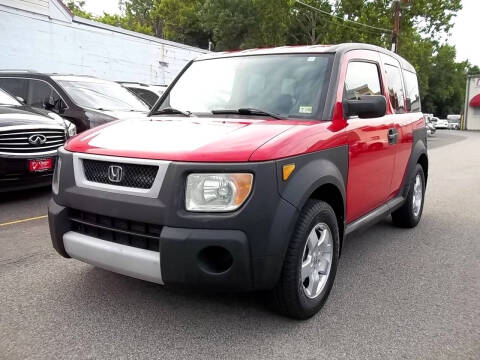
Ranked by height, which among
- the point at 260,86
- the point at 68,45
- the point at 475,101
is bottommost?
the point at 260,86

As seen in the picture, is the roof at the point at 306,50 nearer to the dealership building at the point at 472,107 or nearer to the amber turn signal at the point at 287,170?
the amber turn signal at the point at 287,170

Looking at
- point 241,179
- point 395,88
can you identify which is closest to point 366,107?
point 241,179

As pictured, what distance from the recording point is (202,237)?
2.56m

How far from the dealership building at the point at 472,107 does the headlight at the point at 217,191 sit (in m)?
55.9

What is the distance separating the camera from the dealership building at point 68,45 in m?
13.4

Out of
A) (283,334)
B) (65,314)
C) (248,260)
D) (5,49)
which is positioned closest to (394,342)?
(283,334)

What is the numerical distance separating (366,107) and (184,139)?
1.38 meters

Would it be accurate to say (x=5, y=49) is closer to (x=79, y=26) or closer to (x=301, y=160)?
(x=79, y=26)

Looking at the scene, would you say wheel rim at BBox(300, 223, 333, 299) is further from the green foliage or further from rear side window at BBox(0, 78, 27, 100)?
the green foliage

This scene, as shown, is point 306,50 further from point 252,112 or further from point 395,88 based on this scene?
point 395,88

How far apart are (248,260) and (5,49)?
13.1 meters

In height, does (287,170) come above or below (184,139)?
below

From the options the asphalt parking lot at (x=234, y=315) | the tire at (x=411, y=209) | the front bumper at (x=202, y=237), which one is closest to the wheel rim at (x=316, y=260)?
the asphalt parking lot at (x=234, y=315)

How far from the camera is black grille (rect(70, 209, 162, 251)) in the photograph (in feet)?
8.96
